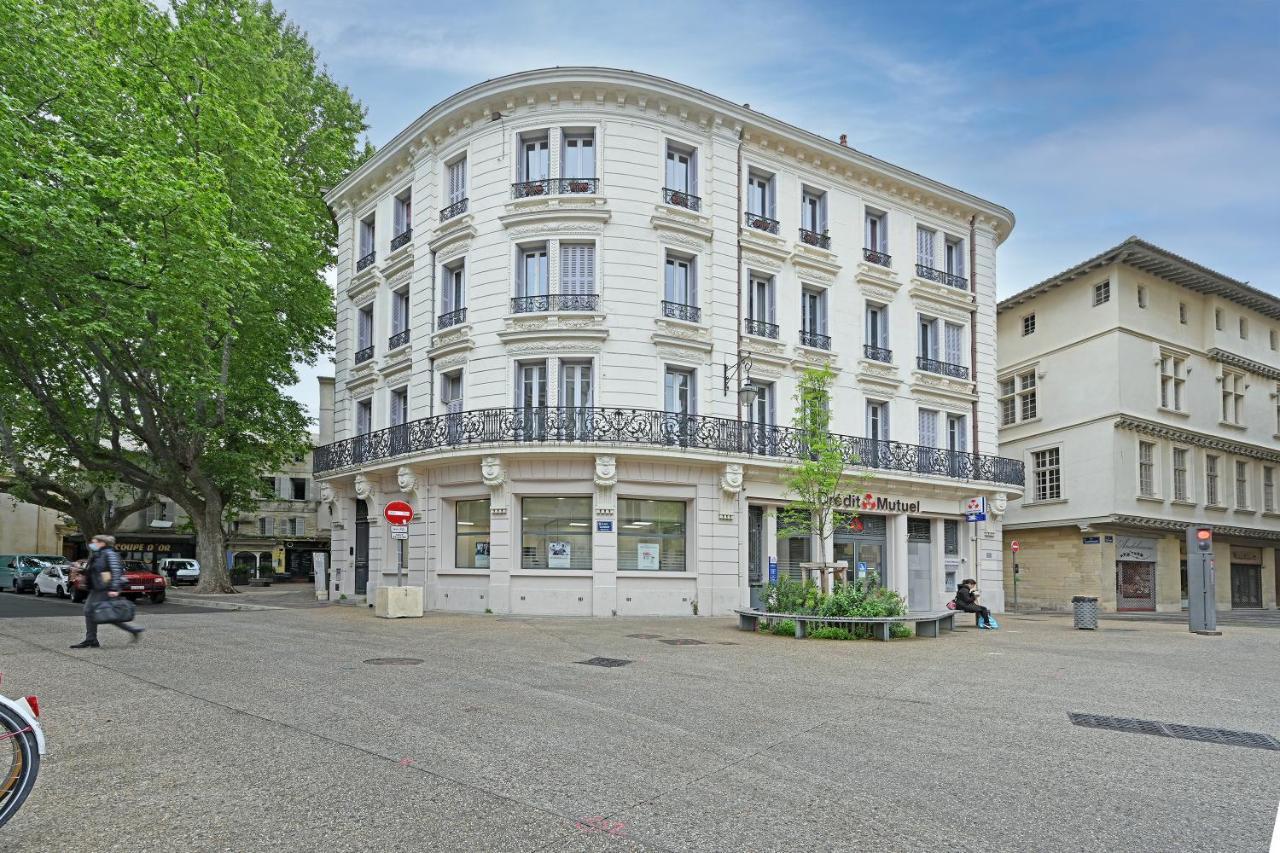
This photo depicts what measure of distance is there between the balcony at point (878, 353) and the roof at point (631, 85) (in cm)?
540

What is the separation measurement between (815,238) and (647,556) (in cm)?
1083

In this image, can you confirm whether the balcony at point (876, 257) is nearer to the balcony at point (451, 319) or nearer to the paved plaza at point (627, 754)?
the balcony at point (451, 319)

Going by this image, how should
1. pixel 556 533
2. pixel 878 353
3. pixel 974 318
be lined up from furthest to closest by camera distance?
pixel 974 318
pixel 878 353
pixel 556 533

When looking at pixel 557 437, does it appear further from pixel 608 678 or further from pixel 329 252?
pixel 329 252

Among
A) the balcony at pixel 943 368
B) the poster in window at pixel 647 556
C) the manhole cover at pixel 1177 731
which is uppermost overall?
the balcony at pixel 943 368

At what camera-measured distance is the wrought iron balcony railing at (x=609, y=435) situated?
68.6 ft

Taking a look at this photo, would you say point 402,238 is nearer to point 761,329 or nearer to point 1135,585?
point 761,329

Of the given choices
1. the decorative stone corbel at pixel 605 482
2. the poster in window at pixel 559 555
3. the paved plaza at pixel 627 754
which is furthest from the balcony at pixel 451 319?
the paved plaza at pixel 627 754

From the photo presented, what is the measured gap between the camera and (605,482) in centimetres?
2067

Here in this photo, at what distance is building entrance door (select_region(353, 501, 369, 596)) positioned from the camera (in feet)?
88.2

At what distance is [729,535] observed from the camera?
22.3 meters

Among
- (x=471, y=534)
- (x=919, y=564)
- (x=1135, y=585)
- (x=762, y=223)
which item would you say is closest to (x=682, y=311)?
(x=762, y=223)

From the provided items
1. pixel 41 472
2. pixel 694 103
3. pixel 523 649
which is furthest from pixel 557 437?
pixel 41 472

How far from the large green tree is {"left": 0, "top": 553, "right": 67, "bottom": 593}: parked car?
20.8 ft
